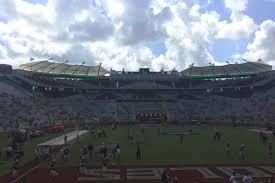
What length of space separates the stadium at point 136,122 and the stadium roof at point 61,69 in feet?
1.41

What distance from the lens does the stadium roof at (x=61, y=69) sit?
560ft

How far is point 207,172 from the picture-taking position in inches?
1204

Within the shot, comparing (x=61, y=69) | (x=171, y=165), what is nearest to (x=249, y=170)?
(x=171, y=165)

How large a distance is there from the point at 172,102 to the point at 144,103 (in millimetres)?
10565

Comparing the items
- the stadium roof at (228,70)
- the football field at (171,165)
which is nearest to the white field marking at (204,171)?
the football field at (171,165)

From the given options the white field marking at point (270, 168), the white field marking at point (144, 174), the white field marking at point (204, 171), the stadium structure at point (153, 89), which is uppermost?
the stadium structure at point (153, 89)

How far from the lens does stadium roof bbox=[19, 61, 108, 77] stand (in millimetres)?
170750

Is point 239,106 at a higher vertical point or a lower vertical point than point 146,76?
lower

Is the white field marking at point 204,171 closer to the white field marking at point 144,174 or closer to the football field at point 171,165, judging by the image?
the football field at point 171,165

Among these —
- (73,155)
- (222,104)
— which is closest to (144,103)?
(222,104)

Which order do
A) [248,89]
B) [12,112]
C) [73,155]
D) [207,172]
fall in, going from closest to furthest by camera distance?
1. [207,172]
2. [73,155]
3. [12,112]
4. [248,89]

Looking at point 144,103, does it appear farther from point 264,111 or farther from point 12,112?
point 12,112

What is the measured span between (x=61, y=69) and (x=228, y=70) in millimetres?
68593

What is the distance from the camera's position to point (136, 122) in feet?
386
